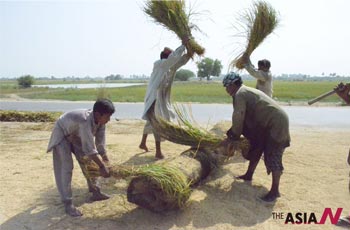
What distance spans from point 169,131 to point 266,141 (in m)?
1.18

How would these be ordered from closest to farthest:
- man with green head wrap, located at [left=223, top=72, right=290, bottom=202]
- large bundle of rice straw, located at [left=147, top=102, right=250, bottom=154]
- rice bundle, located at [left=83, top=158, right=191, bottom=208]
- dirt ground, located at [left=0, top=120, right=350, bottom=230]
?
1. rice bundle, located at [left=83, top=158, right=191, bottom=208]
2. dirt ground, located at [left=0, top=120, right=350, bottom=230]
3. man with green head wrap, located at [left=223, top=72, right=290, bottom=202]
4. large bundle of rice straw, located at [left=147, top=102, right=250, bottom=154]

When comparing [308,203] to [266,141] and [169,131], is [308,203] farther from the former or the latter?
[169,131]

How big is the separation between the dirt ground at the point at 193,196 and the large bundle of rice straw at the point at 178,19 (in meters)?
1.64

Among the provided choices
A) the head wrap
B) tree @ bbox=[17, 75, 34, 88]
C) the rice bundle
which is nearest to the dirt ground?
the rice bundle

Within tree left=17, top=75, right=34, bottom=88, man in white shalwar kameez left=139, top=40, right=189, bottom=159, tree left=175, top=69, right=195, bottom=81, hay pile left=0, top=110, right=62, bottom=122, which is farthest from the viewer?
tree left=17, top=75, right=34, bottom=88

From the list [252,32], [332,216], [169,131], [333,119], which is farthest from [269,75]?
[333,119]

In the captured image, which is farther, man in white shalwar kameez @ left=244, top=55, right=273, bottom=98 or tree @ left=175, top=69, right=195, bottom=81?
tree @ left=175, top=69, right=195, bottom=81

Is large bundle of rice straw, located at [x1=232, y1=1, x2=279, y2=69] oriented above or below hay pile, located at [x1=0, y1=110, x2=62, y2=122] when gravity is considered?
above

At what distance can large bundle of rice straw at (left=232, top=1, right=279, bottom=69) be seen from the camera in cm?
474

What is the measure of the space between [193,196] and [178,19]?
2215mm

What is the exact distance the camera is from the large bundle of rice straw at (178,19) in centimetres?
447

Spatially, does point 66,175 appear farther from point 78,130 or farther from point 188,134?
point 188,134

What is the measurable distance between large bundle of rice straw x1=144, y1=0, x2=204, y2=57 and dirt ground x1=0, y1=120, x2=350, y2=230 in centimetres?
164

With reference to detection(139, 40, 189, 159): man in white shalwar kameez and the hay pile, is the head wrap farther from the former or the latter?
the hay pile
